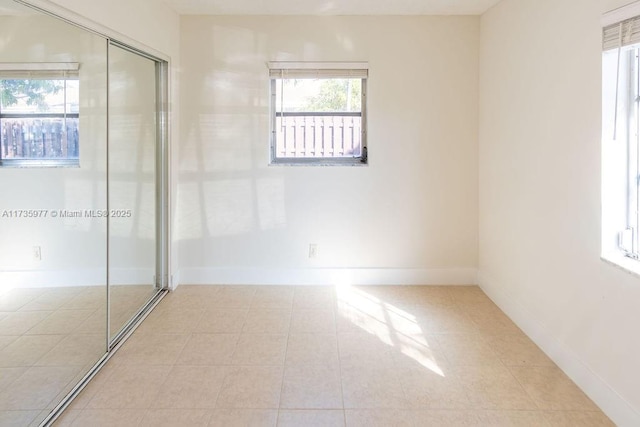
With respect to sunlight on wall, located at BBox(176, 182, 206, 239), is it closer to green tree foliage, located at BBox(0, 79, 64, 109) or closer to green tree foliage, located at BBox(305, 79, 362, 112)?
green tree foliage, located at BBox(305, 79, 362, 112)

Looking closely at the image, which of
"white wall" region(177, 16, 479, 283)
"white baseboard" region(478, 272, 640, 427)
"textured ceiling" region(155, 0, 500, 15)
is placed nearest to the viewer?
"white baseboard" region(478, 272, 640, 427)

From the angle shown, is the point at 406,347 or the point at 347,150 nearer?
the point at 406,347

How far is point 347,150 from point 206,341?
6.71 ft

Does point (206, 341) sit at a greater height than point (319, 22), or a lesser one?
lesser

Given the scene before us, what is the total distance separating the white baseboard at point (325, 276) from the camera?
378cm

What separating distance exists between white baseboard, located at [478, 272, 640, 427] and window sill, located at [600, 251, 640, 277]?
58 centimetres

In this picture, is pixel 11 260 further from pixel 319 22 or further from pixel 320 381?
pixel 319 22

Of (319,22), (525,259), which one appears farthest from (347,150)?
(525,259)

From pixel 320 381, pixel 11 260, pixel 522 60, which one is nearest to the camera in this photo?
pixel 11 260

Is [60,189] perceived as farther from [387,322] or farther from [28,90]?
[387,322]

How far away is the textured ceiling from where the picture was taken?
327 cm

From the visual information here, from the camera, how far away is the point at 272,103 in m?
3.71

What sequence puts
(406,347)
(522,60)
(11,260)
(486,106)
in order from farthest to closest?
(486,106) → (522,60) → (406,347) → (11,260)

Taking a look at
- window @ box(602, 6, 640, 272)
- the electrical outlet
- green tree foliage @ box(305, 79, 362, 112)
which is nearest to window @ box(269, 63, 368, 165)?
green tree foliage @ box(305, 79, 362, 112)
